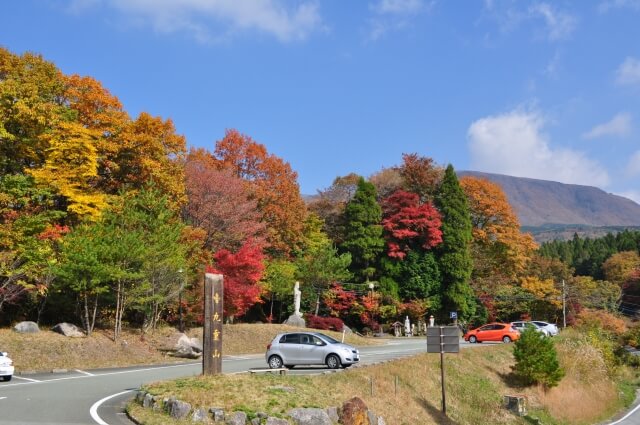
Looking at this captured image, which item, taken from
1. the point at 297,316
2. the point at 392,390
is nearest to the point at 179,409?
the point at 392,390

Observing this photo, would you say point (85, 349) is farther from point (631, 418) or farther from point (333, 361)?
point (631, 418)

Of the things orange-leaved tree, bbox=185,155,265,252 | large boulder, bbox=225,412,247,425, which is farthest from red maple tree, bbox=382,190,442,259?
large boulder, bbox=225,412,247,425

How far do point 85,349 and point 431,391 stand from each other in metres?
16.0

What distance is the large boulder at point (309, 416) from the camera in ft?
42.3

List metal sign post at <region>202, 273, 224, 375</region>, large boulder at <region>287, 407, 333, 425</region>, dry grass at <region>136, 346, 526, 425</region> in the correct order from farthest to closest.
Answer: metal sign post at <region>202, 273, 224, 375</region> → dry grass at <region>136, 346, 526, 425</region> → large boulder at <region>287, 407, 333, 425</region>

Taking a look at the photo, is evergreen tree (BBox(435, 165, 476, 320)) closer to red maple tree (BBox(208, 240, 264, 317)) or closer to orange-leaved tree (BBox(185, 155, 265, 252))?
orange-leaved tree (BBox(185, 155, 265, 252))

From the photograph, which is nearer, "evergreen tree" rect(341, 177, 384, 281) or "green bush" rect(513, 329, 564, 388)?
"green bush" rect(513, 329, 564, 388)

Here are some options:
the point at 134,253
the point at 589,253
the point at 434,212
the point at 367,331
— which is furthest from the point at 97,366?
the point at 589,253

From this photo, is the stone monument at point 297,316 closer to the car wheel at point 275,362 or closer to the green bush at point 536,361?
the green bush at point 536,361

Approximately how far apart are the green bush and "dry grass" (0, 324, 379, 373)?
1670 cm

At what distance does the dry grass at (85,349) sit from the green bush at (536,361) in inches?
658

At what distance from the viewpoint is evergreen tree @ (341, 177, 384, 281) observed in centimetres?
5078

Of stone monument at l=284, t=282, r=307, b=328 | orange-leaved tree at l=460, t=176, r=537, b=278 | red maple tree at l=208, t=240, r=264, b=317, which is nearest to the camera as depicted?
red maple tree at l=208, t=240, r=264, b=317

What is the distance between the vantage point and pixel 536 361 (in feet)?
89.8
